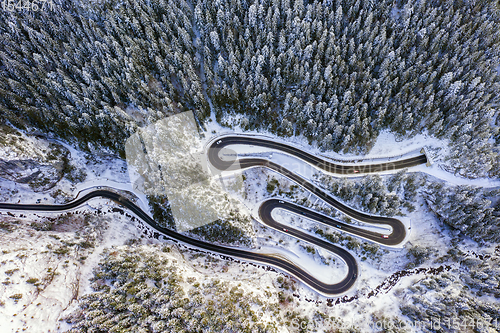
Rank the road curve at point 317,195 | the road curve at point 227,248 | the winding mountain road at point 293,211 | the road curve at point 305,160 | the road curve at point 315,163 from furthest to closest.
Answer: the road curve at point 305,160
the road curve at point 315,163
the road curve at point 317,195
the winding mountain road at point 293,211
the road curve at point 227,248

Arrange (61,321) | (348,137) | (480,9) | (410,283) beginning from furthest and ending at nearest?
(480,9)
(348,137)
(410,283)
(61,321)

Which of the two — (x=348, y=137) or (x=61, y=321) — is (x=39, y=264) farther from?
(x=348, y=137)

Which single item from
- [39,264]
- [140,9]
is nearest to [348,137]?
[140,9]

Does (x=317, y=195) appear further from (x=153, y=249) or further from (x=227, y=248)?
(x=153, y=249)

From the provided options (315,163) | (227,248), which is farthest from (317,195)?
(227,248)

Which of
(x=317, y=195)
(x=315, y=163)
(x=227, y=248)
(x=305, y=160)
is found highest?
(x=305, y=160)

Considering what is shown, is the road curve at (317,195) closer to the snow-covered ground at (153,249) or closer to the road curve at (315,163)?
the road curve at (315,163)

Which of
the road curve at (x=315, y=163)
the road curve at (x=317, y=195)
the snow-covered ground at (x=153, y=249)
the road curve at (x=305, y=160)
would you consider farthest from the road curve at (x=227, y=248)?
the road curve at (x=305, y=160)

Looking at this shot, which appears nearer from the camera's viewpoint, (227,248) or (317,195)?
(227,248)
